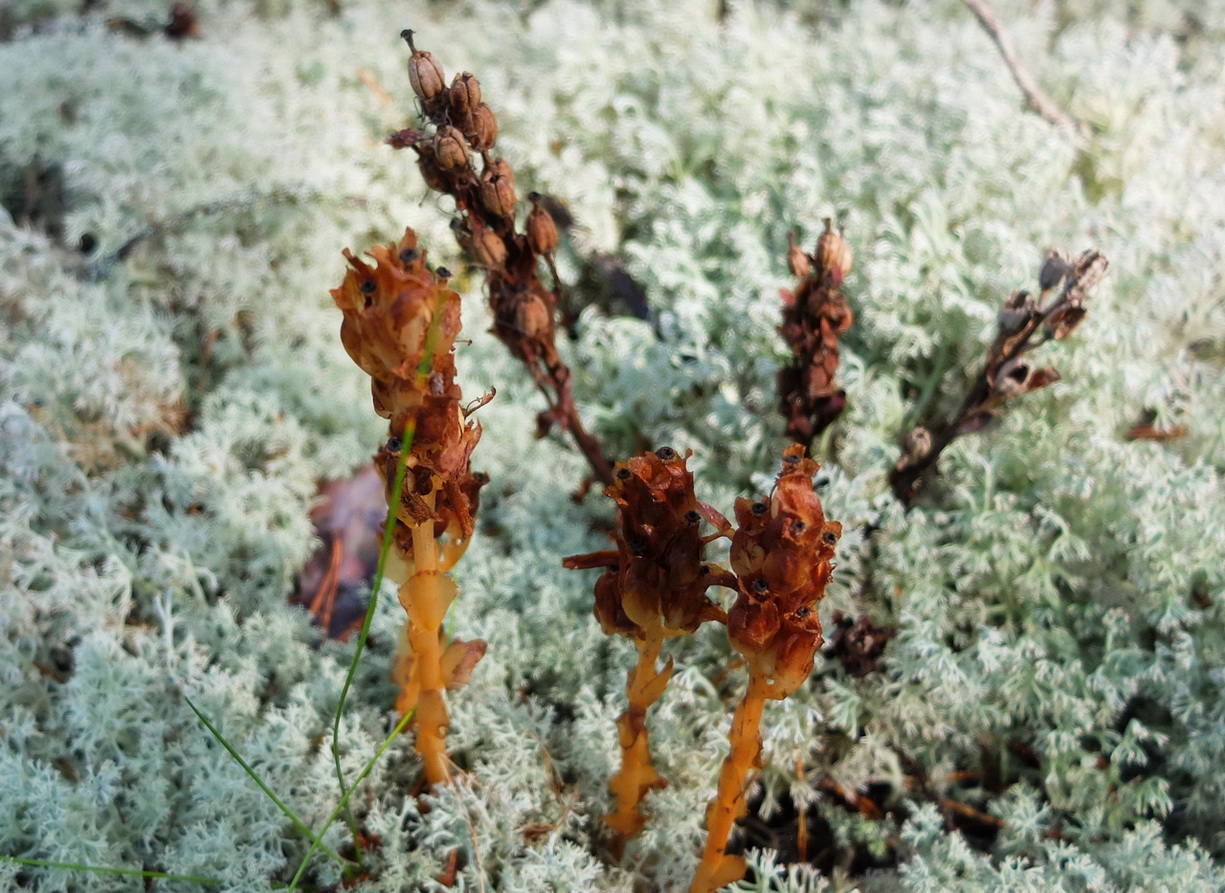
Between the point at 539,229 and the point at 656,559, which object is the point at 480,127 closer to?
the point at 539,229

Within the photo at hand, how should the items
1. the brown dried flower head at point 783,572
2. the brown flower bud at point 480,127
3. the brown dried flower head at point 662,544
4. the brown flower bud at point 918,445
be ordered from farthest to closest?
the brown flower bud at point 918,445, the brown flower bud at point 480,127, the brown dried flower head at point 662,544, the brown dried flower head at point 783,572

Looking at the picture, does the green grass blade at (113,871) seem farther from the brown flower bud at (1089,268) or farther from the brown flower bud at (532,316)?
the brown flower bud at (1089,268)

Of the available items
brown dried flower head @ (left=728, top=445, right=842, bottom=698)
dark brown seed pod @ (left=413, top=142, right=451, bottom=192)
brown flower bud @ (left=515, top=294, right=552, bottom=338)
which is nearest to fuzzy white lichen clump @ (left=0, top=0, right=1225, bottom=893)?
dark brown seed pod @ (left=413, top=142, right=451, bottom=192)

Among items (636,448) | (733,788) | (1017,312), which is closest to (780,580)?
(733,788)

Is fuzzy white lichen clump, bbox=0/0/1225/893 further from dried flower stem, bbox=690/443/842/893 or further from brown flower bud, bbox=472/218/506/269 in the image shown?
dried flower stem, bbox=690/443/842/893

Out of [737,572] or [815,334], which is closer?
[737,572]

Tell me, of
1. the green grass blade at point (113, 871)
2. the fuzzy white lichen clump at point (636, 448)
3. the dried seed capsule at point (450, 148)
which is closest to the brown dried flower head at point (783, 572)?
the fuzzy white lichen clump at point (636, 448)

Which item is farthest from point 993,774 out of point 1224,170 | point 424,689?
point 1224,170
